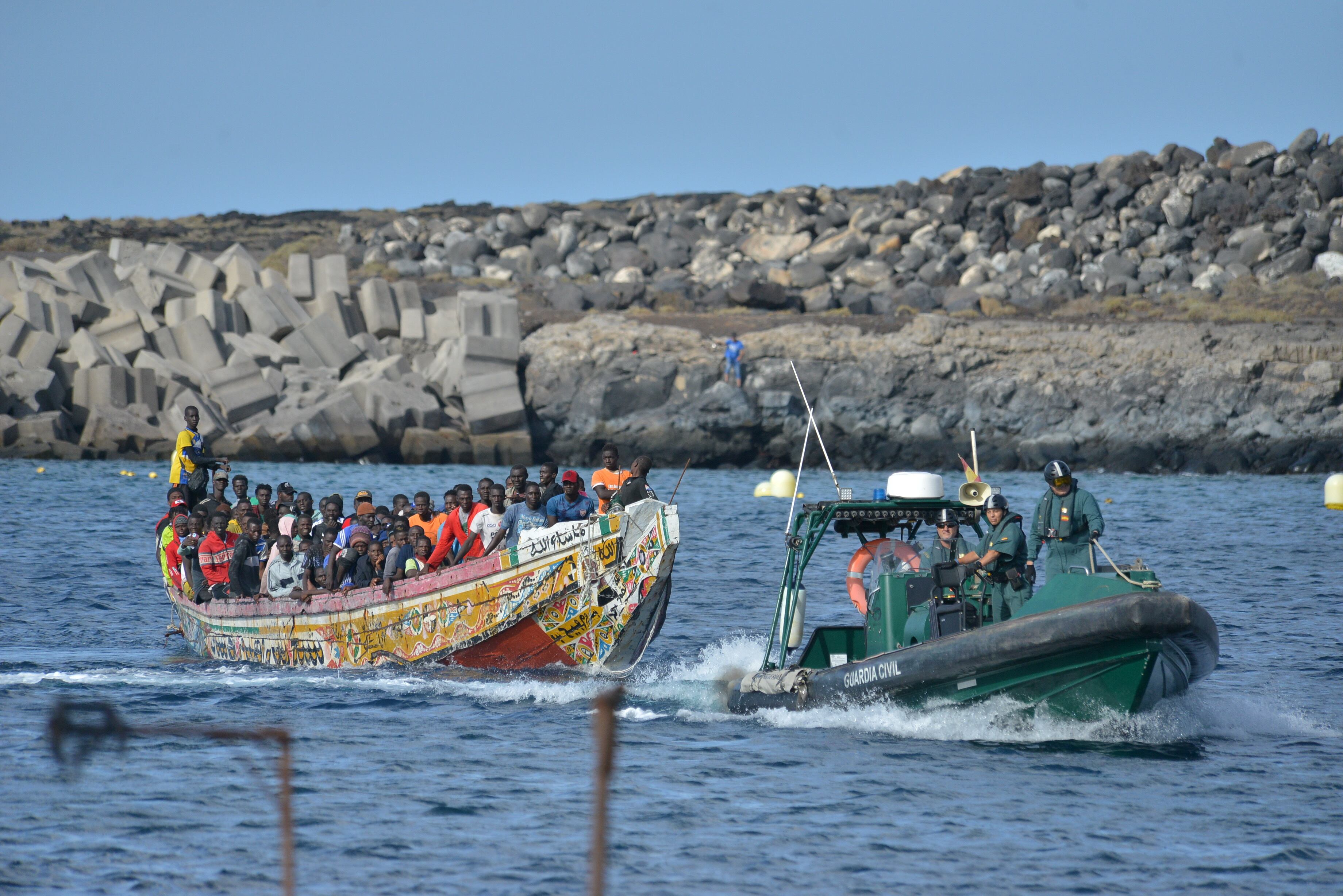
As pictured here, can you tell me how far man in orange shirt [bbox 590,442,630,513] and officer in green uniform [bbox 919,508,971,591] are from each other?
12.1 feet

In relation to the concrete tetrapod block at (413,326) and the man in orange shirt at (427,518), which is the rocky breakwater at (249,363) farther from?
the man in orange shirt at (427,518)

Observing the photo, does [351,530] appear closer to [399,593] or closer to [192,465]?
[399,593]

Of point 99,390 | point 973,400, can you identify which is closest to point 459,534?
point 99,390

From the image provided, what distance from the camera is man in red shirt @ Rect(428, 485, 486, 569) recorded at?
51.1 feet

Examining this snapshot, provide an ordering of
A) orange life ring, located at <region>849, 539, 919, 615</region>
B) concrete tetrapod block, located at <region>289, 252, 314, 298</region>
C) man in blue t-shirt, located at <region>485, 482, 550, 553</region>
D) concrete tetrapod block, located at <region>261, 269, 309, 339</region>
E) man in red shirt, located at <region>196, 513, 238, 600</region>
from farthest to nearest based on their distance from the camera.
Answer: concrete tetrapod block, located at <region>289, 252, 314, 298</region>, concrete tetrapod block, located at <region>261, 269, 309, 339</region>, man in red shirt, located at <region>196, 513, 238, 600</region>, man in blue t-shirt, located at <region>485, 482, 550, 553</region>, orange life ring, located at <region>849, 539, 919, 615</region>

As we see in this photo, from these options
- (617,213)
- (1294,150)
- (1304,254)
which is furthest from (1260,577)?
(617,213)

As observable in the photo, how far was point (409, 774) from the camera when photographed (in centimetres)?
1123

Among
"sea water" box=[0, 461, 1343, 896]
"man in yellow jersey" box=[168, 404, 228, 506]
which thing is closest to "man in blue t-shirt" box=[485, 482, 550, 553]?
"sea water" box=[0, 461, 1343, 896]

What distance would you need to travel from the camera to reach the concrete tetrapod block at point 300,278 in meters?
50.8

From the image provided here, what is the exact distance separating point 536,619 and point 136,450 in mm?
32530

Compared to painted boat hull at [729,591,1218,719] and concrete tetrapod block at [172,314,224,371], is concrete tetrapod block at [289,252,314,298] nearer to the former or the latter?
concrete tetrapod block at [172,314,224,371]

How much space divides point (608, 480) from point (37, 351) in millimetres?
32814

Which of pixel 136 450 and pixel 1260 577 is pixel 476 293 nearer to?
pixel 136 450

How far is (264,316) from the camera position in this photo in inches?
1898
